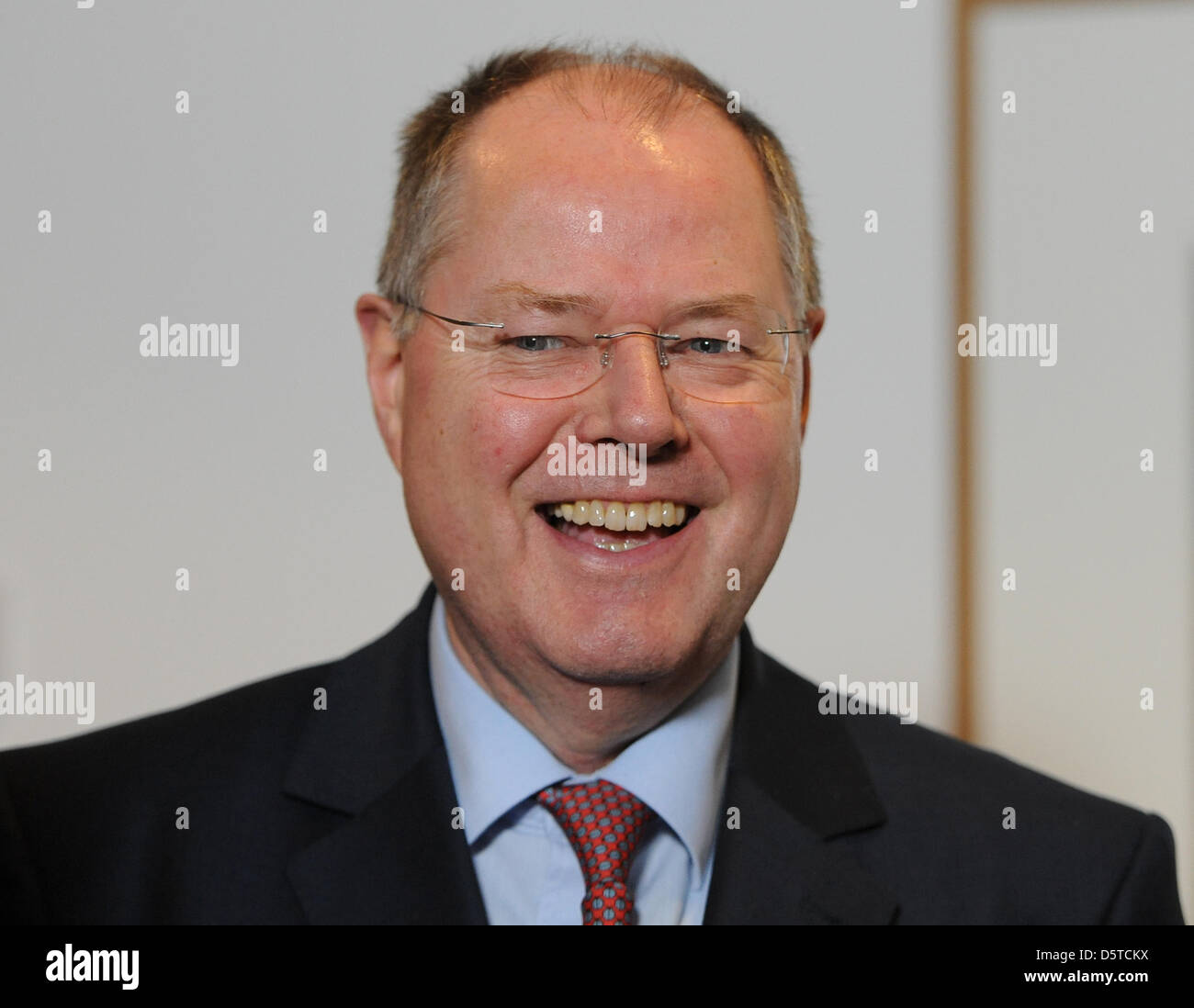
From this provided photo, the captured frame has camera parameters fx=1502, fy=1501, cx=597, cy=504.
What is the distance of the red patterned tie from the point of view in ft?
4.82

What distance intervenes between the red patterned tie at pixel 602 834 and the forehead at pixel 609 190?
20.4 inches

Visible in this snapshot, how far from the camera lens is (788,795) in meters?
1.58

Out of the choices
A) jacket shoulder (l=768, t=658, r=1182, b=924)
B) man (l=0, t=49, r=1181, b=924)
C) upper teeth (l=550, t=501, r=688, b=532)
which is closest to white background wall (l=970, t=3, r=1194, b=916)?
jacket shoulder (l=768, t=658, r=1182, b=924)

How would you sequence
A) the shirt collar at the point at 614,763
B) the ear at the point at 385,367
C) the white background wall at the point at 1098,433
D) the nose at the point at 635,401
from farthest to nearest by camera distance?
the white background wall at the point at 1098,433, the ear at the point at 385,367, the shirt collar at the point at 614,763, the nose at the point at 635,401

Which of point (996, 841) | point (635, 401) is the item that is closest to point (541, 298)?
point (635, 401)

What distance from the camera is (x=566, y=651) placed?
1.46m

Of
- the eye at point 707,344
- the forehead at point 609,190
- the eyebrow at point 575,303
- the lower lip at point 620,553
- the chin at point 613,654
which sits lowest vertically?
the chin at point 613,654

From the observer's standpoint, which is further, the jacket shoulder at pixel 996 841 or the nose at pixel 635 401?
the jacket shoulder at pixel 996 841

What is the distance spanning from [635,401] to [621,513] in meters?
0.12

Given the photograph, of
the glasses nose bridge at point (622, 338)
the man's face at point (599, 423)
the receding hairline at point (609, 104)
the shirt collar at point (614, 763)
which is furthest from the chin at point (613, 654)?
the receding hairline at point (609, 104)

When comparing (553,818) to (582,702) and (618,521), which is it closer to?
(582,702)

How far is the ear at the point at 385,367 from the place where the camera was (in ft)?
5.33

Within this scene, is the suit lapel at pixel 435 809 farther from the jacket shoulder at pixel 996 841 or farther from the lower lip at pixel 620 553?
the lower lip at pixel 620 553
